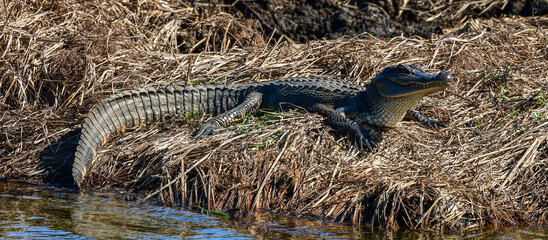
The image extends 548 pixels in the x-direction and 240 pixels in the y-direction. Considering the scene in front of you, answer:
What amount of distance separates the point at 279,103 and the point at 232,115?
48cm

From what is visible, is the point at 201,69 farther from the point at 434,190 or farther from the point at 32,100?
the point at 434,190

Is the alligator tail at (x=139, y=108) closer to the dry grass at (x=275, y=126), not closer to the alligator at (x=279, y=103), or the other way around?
the alligator at (x=279, y=103)

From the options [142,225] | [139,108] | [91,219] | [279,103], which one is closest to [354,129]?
[279,103]

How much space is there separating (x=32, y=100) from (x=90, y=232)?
295 cm

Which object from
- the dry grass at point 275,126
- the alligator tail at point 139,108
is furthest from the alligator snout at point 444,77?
the alligator tail at point 139,108

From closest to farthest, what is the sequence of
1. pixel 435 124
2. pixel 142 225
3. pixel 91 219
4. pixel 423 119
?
pixel 142 225
pixel 91 219
pixel 435 124
pixel 423 119

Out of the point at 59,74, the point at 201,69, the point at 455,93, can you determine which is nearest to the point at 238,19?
the point at 201,69

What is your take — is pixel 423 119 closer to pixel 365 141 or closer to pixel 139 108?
pixel 365 141

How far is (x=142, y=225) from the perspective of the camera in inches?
161

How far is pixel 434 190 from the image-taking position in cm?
442

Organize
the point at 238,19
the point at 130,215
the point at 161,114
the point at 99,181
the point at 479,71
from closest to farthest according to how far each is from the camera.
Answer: the point at 130,215 → the point at 99,181 → the point at 161,114 → the point at 479,71 → the point at 238,19

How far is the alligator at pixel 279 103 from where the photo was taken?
536cm

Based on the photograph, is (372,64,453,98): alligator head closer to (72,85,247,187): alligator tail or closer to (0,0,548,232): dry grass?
(0,0,548,232): dry grass

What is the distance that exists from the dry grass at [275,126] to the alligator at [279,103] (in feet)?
0.50
